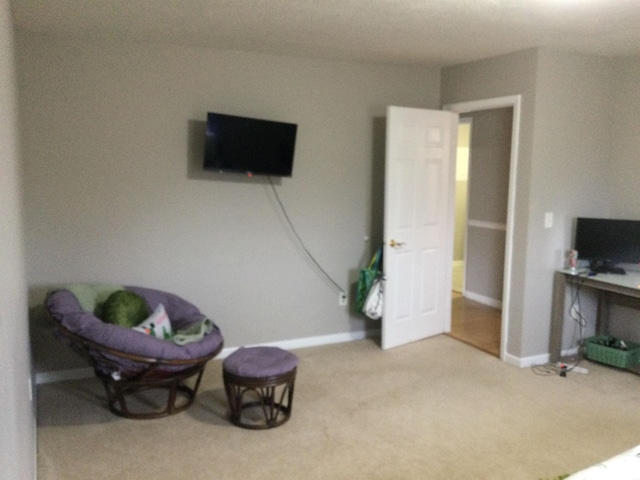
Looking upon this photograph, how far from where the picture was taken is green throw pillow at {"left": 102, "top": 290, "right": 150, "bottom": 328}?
337 cm

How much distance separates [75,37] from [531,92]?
10.4 ft

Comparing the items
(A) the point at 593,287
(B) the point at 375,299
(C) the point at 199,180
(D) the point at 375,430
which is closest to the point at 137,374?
(D) the point at 375,430

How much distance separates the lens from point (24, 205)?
140 inches

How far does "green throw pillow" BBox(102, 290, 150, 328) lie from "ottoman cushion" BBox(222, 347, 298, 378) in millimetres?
690

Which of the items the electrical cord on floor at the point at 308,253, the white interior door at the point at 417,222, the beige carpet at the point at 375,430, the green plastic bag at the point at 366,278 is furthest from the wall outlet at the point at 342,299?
the beige carpet at the point at 375,430

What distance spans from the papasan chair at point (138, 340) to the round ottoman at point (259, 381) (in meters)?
0.20

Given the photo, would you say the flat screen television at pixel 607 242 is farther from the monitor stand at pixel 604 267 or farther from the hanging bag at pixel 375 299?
the hanging bag at pixel 375 299

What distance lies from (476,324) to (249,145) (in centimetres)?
284

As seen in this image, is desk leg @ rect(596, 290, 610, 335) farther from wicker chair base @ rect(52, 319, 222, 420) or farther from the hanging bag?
wicker chair base @ rect(52, 319, 222, 420)

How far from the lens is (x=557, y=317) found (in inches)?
165

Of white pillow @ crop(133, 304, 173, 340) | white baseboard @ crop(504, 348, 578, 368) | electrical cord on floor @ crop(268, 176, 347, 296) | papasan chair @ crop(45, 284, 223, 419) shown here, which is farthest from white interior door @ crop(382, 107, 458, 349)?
white pillow @ crop(133, 304, 173, 340)

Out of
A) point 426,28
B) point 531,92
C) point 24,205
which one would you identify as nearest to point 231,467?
point 24,205

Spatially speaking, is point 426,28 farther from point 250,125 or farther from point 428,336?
point 428,336

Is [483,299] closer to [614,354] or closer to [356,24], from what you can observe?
[614,354]
